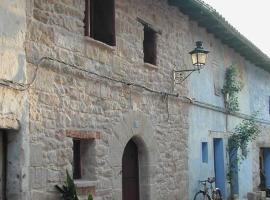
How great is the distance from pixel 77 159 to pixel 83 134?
542 millimetres

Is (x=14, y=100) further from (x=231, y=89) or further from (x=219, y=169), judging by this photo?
(x=231, y=89)

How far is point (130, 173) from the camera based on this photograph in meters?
9.88

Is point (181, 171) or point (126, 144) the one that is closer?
point (126, 144)

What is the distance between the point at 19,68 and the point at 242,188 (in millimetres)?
10878

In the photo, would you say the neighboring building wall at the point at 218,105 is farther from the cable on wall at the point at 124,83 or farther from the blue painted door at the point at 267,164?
the blue painted door at the point at 267,164

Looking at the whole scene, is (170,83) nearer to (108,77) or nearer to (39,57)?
(108,77)

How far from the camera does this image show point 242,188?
51.9ft

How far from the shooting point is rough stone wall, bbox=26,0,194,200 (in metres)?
7.05

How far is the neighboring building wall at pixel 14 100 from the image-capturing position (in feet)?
20.9

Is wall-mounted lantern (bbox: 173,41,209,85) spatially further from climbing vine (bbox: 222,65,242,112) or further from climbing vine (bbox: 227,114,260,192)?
climbing vine (bbox: 227,114,260,192)

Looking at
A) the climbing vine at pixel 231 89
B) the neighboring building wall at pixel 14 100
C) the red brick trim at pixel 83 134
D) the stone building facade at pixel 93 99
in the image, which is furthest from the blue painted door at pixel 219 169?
the neighboring building wall at pixel 14 100

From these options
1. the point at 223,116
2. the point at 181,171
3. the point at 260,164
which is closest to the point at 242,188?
the point at 223,116

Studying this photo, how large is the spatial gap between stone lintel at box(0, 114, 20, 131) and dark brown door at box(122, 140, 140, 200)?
11.5 ft

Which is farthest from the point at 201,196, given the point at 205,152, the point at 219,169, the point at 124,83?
the point at 124,83
